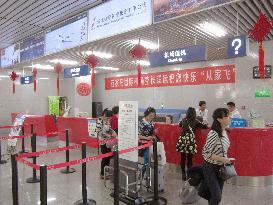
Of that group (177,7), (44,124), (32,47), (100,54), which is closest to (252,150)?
(177,7)

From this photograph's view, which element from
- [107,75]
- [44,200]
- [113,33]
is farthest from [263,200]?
[107,75]

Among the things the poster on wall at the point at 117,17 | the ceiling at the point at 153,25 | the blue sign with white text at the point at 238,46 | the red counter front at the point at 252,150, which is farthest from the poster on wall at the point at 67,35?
the red counter front at the point at 252,150

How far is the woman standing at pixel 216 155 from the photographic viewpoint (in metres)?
3.12

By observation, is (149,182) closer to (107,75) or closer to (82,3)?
(82,3)

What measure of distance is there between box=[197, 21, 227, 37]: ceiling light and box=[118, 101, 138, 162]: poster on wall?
2808mm

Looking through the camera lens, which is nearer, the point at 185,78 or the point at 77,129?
the point at 77,129

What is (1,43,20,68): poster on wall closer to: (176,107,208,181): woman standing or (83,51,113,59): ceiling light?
(83,51,113,59): ceiling light

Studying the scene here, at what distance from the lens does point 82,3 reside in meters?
6.26

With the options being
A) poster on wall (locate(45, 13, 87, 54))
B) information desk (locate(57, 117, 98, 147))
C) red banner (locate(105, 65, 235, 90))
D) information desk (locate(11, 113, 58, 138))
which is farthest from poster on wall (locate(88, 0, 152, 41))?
red banner (locate(105, 65, 235, 90))

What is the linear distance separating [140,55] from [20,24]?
13.3ft

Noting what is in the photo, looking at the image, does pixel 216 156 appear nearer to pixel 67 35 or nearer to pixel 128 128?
pixel 128 128

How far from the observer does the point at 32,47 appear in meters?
9.34

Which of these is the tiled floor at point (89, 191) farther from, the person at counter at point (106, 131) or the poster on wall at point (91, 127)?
the poster on wall at point (91, 127)

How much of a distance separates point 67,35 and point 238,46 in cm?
481
